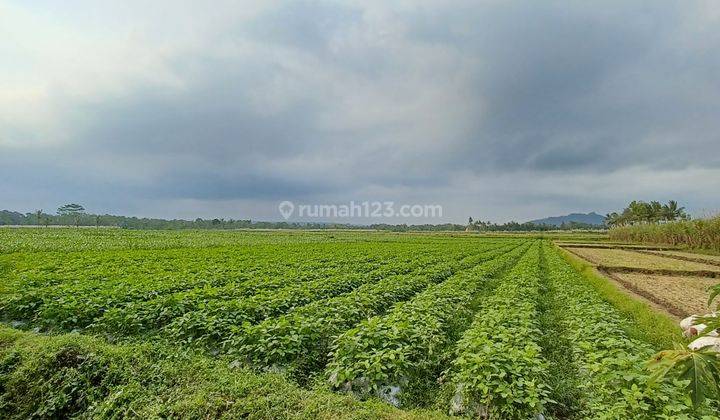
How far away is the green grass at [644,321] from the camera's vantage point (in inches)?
381

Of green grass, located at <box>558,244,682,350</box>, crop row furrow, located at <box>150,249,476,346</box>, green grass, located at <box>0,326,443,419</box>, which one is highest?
crop row furrow, located at <box>150,249,476,346</box>

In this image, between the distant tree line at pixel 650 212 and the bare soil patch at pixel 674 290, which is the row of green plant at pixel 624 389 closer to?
the bare soil patch at pixel 674 290

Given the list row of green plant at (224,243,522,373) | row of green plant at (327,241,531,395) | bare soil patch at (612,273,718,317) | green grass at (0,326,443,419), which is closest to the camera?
green grass at (0,326,443,419)

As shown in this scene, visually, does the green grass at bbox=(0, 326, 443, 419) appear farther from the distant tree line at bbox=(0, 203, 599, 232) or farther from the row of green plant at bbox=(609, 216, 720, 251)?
the distant tree line at bbox=(0, 203, 599, 232)

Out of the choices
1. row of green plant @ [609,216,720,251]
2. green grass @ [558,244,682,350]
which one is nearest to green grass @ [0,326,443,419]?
green grass @ [558,244,682,350]

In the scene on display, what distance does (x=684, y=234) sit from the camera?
144 ft

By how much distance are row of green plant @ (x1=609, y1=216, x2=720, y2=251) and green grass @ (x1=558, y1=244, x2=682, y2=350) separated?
1266 inches

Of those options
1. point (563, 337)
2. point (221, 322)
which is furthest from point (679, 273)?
point (221, 322)

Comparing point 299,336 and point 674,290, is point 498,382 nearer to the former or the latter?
point 299,336

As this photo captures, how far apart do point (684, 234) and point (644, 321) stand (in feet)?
148

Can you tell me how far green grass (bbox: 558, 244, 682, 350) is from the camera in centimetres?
967

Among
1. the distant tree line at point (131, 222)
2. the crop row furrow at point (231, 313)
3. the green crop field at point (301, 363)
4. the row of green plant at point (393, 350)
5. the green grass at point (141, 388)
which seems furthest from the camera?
the distant tree line at point (131, 222)

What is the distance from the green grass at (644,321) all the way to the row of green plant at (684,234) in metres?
32.1

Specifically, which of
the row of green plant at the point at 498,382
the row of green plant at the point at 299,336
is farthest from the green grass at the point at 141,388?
the row of green plant at the point at 498,382
